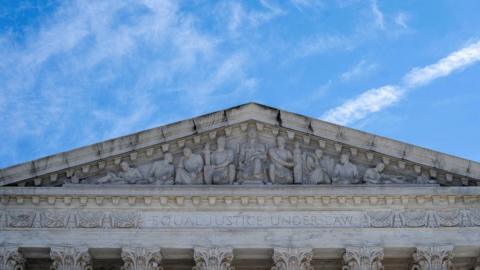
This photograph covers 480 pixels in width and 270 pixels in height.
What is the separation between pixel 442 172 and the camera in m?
31.0

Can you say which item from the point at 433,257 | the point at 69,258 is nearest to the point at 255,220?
the point at 433,257

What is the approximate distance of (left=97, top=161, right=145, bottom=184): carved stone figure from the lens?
3094 cm

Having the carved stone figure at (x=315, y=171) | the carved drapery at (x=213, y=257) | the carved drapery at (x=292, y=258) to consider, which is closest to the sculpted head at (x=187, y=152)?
the carved drapery at (x=213, y=257)

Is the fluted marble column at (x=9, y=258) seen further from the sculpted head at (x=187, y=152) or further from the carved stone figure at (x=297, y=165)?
the carved stone figure at (x=297, y=165)

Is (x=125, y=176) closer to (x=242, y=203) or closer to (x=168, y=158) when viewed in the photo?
(x=168, y=158)

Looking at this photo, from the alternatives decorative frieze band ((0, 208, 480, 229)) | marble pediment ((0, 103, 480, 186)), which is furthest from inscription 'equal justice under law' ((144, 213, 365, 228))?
marble pediment ((0, 103, 480, 186))

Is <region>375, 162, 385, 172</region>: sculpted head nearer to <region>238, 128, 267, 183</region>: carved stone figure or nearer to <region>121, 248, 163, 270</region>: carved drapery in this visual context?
<region>238, 128, 267, 183</region>: carved stone figure

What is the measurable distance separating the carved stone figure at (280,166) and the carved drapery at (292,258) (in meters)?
2.24

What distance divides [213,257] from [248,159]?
3385 millimetres

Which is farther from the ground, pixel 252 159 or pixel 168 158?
pixel 168 158

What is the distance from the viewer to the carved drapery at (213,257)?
29625 millimetres

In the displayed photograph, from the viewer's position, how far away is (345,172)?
102ft

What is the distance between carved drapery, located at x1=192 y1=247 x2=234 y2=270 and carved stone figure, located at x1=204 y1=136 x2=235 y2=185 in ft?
7.03

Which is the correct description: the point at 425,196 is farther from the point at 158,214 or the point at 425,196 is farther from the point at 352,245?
the point at 158,214
